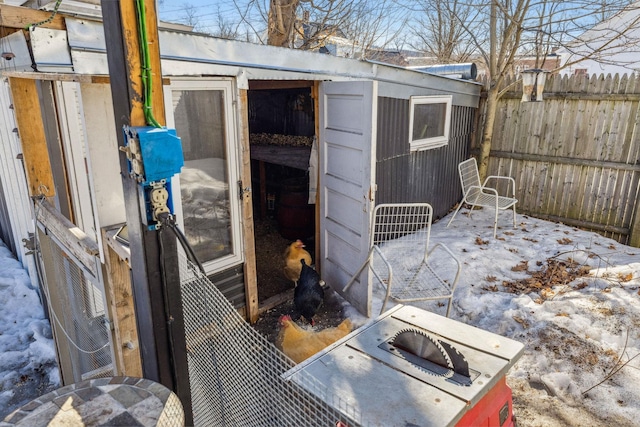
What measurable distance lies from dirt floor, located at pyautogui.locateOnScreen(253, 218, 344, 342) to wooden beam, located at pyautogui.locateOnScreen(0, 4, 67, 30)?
9.07 feet

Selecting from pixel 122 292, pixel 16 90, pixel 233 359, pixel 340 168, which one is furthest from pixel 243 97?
pixel 233 359

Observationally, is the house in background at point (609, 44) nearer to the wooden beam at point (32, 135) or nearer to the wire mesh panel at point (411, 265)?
the wire mesh panel at point (411, 265)

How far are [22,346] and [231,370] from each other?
304 cm

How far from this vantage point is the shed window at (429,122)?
5.58 meters

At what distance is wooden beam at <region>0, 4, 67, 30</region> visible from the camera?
207cm

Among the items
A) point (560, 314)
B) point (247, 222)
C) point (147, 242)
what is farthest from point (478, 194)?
point (147, 242)

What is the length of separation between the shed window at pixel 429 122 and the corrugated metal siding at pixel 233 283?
3130 mm

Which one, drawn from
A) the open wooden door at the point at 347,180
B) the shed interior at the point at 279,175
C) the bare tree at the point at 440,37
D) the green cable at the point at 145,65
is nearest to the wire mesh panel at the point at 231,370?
the green cable at the point at 145,65

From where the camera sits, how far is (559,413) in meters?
2.78

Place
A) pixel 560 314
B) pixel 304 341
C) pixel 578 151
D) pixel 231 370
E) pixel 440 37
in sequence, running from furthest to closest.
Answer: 1. pixel 440 37
2. pixel 578 151
3. pixel 560 314
4. pixel 304 341
5. pixel 231 370

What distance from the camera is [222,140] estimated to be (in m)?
3.37

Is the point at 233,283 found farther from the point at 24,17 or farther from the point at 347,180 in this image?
the point at 24,17

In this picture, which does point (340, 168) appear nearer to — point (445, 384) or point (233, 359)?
point (233, 359)

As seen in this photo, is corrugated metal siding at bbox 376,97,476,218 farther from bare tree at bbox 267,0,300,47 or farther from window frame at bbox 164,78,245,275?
bare tree at bbox 267,0,300,47
